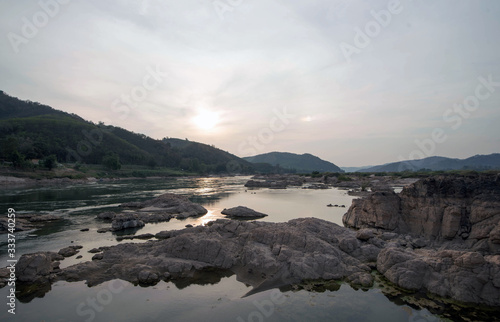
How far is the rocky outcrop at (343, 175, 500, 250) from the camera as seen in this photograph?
1491cm

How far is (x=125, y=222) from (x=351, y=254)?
17432 millimetres

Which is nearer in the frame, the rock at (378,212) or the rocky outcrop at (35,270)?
the rocky outcrop at (35,270)

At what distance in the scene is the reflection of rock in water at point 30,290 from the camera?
36.1ft

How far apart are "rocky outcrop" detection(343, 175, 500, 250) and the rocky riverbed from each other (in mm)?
52

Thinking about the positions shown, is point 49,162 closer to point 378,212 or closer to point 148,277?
point 148,277

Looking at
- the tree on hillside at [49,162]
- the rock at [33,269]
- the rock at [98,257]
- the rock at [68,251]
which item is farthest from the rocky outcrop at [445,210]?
the tree on hillside at [49,162]

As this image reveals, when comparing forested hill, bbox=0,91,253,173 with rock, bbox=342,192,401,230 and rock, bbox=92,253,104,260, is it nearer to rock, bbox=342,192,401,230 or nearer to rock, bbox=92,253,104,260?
rock, bbox=92,253,104,260

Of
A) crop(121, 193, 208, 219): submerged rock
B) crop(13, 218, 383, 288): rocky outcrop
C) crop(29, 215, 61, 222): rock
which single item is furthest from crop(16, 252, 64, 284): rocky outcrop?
crop(121, 193, 208, 219): submerged rock

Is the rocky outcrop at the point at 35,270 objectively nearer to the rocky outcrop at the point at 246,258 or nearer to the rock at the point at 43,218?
the rocky outcrop at the point at 246,258

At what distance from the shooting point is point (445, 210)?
671 inches

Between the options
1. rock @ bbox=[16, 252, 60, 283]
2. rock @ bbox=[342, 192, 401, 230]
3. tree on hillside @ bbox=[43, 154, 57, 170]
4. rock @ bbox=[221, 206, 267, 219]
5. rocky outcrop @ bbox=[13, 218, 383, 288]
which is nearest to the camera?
rock @ bbox=[16, 252, 60, 283]

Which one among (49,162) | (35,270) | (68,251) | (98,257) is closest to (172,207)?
(68,251)

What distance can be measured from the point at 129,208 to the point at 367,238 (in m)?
26.2

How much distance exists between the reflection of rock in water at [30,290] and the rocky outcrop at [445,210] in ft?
66.3
